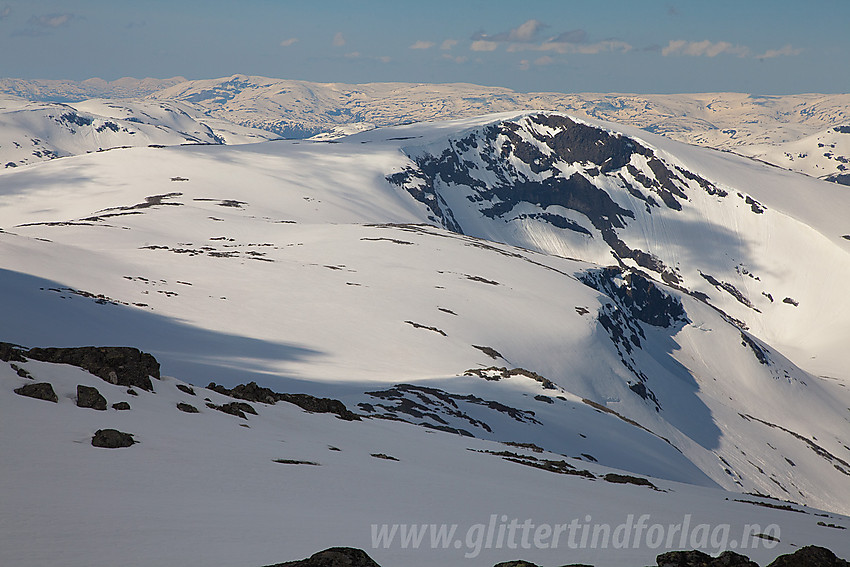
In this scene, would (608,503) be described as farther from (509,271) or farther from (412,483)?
(509,271)

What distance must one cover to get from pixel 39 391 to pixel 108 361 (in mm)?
5713

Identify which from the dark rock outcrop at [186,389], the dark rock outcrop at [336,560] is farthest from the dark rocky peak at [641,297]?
the dark rock outcrop at [336,560]

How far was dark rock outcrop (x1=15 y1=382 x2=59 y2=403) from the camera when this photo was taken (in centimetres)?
1695

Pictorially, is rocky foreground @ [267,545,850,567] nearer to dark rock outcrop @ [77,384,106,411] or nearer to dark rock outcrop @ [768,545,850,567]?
dark rock outcrop @ [768,545,850,567]

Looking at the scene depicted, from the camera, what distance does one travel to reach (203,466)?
14.8 meters

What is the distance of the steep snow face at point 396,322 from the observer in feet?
143

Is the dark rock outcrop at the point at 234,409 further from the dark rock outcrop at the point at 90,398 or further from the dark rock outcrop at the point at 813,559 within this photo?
the dark rock outcrop at the point at 813,559

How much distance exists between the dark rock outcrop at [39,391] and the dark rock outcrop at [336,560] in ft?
40.3

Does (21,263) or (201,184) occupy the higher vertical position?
(201,184)

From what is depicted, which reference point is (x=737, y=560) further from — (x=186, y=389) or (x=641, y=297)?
(x=641, y=297)

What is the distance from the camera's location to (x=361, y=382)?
145 ft

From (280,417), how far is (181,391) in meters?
4.16

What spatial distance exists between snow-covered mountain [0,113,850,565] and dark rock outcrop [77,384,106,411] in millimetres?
700

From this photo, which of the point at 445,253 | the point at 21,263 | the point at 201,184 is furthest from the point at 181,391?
the point at 201,184
